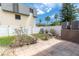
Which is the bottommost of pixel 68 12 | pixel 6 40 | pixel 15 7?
pixel 6 40

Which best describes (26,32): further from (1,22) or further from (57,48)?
(57,48)

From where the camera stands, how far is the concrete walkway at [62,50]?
265cm

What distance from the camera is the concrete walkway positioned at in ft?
8.70

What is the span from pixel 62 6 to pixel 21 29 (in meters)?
1.01

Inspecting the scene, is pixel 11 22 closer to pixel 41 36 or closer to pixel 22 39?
pixel 22 39

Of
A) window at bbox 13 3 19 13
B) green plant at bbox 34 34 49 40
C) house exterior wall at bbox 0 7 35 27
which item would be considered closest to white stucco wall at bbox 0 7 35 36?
house exterior wall at bbox 0 7 35 27

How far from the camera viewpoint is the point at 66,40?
9.35 ft

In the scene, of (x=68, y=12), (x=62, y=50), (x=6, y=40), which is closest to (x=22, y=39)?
(x=6, y=40)

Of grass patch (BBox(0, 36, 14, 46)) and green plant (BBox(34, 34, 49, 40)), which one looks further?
green plant (BBox(34, 34, 49, 40))

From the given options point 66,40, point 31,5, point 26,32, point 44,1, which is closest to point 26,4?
point 31,5

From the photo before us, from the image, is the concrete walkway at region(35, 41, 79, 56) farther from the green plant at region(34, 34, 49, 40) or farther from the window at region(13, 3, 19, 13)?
the window at region(13, 3, 19, 13)

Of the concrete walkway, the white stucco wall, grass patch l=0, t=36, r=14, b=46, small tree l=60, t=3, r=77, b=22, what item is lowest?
the concrete walkway

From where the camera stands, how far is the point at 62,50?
8.87 feet

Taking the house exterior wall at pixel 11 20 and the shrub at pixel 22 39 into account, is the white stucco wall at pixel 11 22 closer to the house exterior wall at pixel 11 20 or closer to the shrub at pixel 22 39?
the house exterior wall at pixel 11 20
